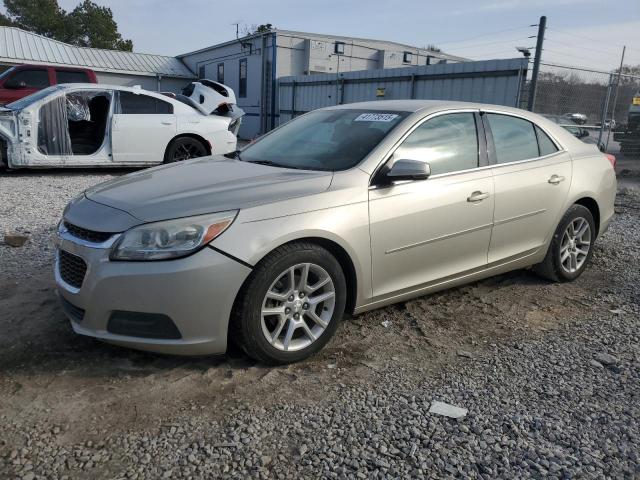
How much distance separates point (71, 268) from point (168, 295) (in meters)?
0.73

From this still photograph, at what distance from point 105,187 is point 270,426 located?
1.93 metres

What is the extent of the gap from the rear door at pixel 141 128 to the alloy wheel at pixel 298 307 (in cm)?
716

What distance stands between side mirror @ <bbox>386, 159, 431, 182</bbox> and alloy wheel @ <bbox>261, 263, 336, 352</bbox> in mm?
772

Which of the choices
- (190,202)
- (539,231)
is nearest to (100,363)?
(190,202)

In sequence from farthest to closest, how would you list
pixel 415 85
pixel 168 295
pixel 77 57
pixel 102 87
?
pixel 77 57 → pixel 415 85 → pixel 102 87 → pixel 168 295

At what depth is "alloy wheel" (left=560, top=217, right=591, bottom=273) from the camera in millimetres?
4695

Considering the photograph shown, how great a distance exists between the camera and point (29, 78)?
12164mm

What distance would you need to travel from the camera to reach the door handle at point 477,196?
379 cm

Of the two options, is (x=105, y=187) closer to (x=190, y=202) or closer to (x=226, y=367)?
(x=190, y=202)

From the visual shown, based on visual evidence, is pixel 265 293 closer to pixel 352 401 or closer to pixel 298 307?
pixel 298 307

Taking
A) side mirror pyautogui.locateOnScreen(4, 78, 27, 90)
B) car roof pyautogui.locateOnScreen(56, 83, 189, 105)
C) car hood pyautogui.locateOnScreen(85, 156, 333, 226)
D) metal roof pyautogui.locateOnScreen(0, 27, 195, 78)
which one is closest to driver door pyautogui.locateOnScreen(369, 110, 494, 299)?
car hood pyautogui.locateOnScreen(85, 156, 333, 226)

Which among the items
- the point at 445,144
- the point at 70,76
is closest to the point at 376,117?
the point at 445,144

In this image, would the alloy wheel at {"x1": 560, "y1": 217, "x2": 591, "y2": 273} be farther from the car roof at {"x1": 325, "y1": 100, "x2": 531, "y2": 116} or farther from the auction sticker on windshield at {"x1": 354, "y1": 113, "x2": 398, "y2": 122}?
the auction sticker on windshield at {"x1": 354, "y1": 113, "x2": 398, "y2": 122}

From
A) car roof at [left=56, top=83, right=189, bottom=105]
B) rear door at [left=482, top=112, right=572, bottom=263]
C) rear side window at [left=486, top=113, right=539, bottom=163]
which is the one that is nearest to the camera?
rear door at [left=482, top=112, right=572, bottom=263]
